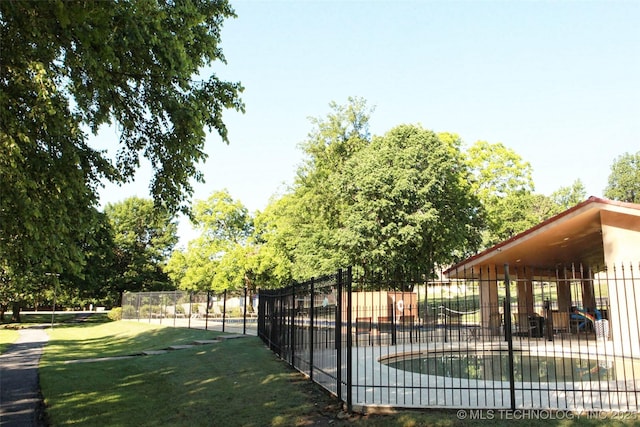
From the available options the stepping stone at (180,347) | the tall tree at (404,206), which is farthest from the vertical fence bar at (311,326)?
the tall tree at (404,206)

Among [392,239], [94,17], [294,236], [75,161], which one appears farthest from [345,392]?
[294,236]

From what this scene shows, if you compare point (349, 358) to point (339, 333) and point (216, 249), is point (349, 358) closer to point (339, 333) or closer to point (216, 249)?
point (339, 333)

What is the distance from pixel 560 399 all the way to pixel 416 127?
2457 centimetres

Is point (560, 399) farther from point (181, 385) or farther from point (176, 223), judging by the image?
point (176, 223)

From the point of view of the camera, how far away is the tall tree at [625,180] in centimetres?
6016

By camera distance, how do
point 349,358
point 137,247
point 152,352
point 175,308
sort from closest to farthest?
point 349,358 < point 152,352 < point 175,308 < point 137,247

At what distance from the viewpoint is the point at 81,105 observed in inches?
352

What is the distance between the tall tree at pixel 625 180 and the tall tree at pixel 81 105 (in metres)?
65.5

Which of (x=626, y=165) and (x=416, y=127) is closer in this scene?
(x=416, y=127)

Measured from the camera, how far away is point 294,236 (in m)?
35.9

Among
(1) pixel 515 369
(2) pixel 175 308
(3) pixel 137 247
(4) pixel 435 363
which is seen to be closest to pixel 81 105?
(4) pixel 435 363

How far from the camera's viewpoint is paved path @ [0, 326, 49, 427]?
785 centimetres

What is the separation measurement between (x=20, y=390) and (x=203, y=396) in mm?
4751

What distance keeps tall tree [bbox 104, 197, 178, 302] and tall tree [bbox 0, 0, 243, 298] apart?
40.0 metres
